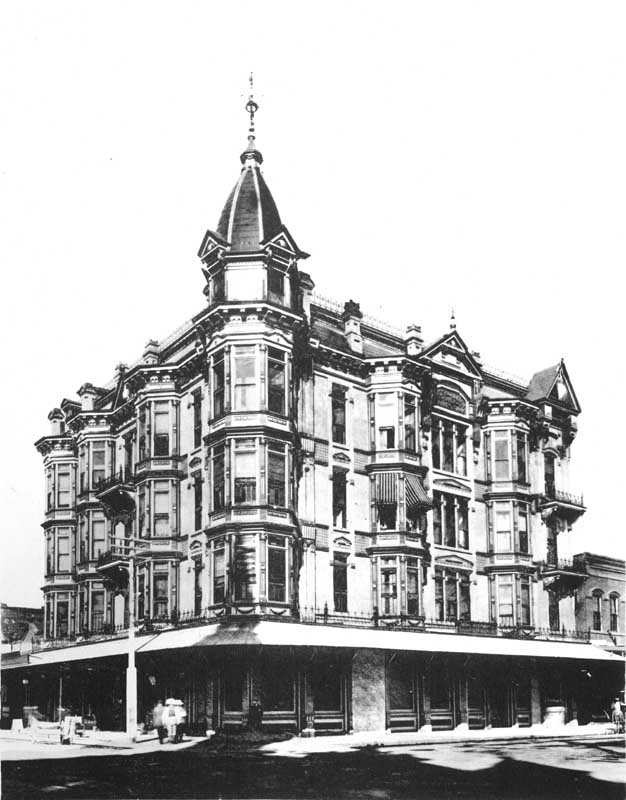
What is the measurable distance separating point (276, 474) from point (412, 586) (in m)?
7.35

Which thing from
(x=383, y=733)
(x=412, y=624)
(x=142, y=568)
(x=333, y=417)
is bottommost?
(x=383, y=733)

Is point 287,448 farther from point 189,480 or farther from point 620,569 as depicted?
point 620,569

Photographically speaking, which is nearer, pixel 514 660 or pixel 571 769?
pixel 571 769

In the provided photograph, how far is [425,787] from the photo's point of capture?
18.9 meters

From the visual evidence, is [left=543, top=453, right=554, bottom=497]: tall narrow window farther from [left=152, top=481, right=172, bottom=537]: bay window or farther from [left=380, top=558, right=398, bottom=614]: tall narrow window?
[left=152, top=481, right=172, bottom=537]: bay window

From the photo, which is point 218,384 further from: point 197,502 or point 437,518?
point 437,518

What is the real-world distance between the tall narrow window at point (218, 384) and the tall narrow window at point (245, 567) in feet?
14.4

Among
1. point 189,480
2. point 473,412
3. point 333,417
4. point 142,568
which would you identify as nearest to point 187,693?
point 142,568

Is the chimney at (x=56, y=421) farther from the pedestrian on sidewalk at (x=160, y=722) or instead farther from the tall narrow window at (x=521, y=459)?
the tall narrow window at (x=521, y=459)

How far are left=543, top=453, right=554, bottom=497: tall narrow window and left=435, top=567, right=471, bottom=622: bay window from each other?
5916 millimetres

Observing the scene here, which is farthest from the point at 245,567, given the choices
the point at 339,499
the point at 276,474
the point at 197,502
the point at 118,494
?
the point at 118,494

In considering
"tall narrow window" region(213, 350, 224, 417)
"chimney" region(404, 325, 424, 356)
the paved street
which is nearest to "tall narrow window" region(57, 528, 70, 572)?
"tall narrow window" region(213, 350, 224, 417)

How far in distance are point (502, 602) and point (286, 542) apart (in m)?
11.9

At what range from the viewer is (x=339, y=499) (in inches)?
1387
